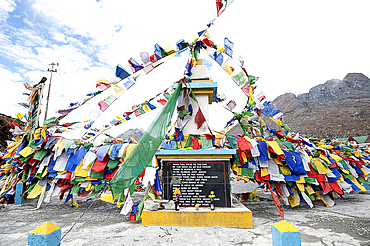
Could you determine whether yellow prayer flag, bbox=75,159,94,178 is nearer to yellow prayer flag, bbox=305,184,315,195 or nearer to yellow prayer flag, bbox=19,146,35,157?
yellow prayer flag, bbox=19,146,35,157

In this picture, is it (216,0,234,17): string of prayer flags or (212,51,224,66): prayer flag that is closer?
(216,0,234,17): string of prayer flags

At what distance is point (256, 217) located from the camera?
493 cm

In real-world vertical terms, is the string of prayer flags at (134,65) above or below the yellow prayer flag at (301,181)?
above

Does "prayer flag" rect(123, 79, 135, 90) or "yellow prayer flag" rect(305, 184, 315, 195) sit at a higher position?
"prayer flag" rect(123, 79, 135, 90)

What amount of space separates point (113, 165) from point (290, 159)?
189 inches

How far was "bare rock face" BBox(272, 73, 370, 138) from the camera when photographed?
1125 inches

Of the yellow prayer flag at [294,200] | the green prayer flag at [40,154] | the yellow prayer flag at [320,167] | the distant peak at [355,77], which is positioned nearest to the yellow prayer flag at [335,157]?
the yellow prayer flag at [320,167]

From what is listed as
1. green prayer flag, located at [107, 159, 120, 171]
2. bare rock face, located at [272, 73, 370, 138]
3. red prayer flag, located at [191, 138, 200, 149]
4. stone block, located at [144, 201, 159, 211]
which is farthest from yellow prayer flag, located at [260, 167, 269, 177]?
bare rock face, located at [272, 73, 370, 138]

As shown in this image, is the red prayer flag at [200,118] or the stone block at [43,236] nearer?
the stone block at [43,236]

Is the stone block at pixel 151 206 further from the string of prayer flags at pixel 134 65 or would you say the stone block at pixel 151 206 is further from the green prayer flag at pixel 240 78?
the green prayer flag at pixel 240 78

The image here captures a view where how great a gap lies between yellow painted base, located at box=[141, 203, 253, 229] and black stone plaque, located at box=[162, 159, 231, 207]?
48cm

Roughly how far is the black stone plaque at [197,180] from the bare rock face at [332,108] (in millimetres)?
29516

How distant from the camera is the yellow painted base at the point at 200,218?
12.9 feet

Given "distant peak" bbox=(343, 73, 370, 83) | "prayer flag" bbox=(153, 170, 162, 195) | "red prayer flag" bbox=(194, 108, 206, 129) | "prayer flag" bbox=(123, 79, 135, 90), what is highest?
"distant peak" bbox=(343, 73, 370, 83)
